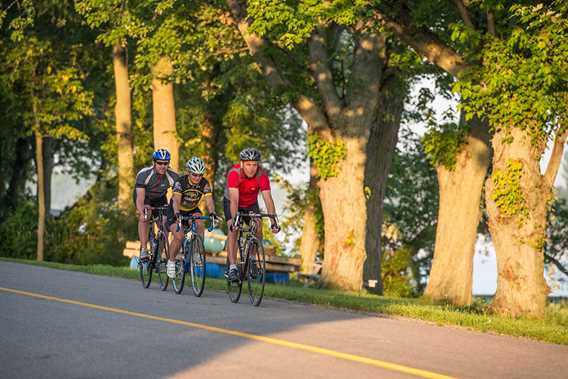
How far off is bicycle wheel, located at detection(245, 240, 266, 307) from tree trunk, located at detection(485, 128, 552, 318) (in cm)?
515

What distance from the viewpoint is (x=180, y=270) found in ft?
57.6

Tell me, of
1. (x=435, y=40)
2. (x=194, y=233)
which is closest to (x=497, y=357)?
(x=194, y=233)

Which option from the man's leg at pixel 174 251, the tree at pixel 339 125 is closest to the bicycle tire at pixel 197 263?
the man's leg at pixel 174 251

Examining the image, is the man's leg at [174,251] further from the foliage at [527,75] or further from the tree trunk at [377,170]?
the tree trunk at [377,170]

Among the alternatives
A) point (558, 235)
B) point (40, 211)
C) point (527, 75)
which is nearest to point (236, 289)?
point (527, 75)

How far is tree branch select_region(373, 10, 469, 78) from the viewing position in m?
19.9

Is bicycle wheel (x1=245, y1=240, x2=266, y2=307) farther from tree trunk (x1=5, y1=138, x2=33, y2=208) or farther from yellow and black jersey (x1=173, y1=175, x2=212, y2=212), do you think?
tree trunk (x1=5, y1=138, x2=33, y2=208)

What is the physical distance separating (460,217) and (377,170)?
360 cm

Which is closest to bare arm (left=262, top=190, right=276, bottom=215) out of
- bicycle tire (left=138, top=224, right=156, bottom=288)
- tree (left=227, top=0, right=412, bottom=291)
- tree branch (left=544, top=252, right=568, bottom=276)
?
bicycle tire (left=138, top=224, right=156, bottom=288)

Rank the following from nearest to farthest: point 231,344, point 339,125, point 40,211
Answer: point 231,344
point 339,125
point 40,211

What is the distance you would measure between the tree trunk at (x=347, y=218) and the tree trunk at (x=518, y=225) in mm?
6274

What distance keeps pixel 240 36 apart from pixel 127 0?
288 centimetres

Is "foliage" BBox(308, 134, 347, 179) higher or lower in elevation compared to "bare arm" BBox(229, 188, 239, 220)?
higher

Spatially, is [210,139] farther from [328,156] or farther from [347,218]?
[347,218]
